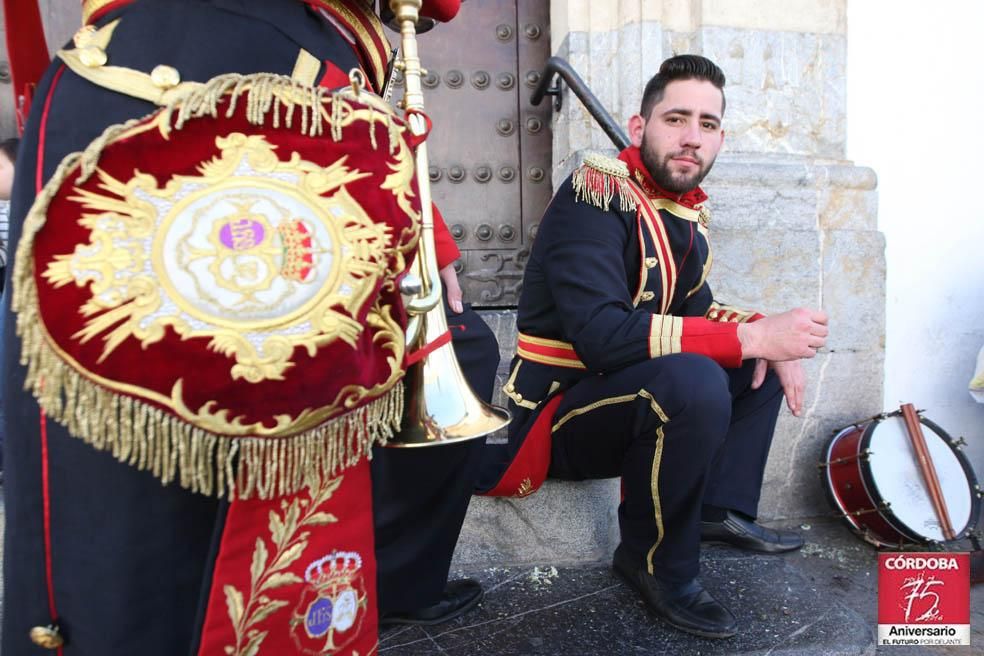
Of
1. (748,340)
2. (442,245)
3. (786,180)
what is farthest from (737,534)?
(442,245)

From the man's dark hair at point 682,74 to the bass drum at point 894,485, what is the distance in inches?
49.8

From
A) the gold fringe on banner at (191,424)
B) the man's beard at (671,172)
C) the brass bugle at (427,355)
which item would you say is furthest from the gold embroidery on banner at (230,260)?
the man's beard at (671,172)

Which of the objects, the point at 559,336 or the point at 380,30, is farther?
the point at 559,336

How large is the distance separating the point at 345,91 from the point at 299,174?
13cm

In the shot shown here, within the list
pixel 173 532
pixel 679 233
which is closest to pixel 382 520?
pixel 173 532

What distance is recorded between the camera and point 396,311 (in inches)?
31.2

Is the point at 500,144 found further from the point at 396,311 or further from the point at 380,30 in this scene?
the point at 396,311

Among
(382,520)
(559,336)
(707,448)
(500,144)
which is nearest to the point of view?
(382,520)

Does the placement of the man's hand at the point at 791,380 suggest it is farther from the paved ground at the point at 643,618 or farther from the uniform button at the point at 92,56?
the uniform button at the point at 92,56

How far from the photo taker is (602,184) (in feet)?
6.12

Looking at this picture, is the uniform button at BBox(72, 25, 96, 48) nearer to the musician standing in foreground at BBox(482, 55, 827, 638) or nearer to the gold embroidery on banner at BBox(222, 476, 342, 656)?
the gold embroidery on banner at BBox(222, 476, 342, 656)

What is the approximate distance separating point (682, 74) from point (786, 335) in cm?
92

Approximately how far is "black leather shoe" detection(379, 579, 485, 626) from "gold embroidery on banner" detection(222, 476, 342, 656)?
2.72ft

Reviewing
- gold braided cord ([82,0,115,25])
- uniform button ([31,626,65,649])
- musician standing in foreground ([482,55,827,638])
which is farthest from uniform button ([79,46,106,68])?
musician standing in foreground ([482,55,827,638])
